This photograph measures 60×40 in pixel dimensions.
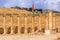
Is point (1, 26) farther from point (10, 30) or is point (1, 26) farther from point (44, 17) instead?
point (44, 17)

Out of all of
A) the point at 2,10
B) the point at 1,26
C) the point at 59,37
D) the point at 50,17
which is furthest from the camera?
the point at 2,10

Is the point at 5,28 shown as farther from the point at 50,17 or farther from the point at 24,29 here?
the point at 50,17

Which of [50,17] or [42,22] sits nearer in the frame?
[50,17]

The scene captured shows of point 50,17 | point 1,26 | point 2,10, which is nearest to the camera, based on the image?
point 50,17

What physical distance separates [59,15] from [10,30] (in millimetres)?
6589

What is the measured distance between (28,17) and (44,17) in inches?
81.6

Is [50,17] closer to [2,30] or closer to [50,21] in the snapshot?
[50,21]

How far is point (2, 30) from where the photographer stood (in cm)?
3136

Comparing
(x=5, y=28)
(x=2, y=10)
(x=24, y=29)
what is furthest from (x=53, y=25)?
(x=2, y=10)

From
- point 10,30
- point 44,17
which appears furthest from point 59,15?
point 10,30

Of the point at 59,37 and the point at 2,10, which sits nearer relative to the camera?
the point at 59,37

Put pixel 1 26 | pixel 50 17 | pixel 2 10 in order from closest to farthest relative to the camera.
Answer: pixel 50 17, pixel 1 26, pixel 2 10

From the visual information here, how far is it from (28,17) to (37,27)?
5.91 ft

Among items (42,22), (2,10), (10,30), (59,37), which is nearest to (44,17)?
(42,22)
